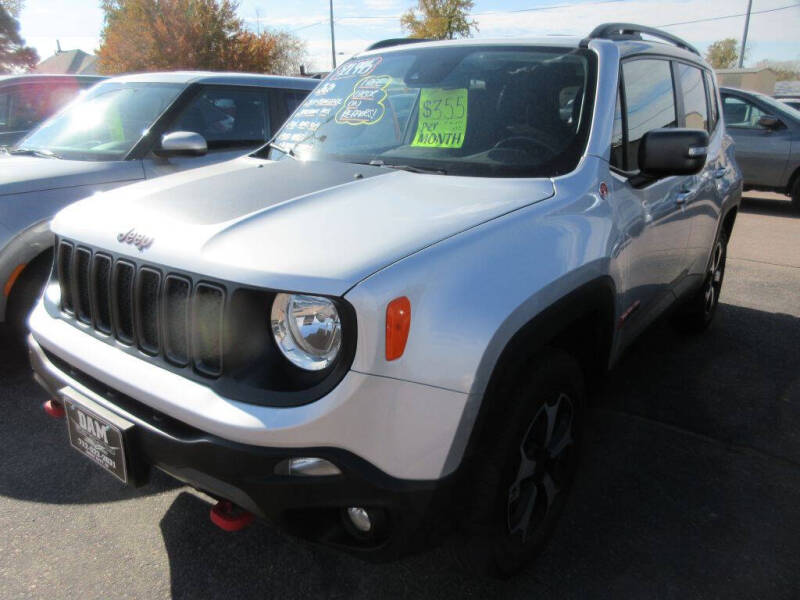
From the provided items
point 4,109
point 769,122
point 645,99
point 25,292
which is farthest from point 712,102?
point 769,122

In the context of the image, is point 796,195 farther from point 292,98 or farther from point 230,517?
point 230,517

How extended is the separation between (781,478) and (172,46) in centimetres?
2500

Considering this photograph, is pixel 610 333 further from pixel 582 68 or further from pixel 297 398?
pixel 297 398

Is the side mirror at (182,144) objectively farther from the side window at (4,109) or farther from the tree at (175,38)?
the tree at (175,38)

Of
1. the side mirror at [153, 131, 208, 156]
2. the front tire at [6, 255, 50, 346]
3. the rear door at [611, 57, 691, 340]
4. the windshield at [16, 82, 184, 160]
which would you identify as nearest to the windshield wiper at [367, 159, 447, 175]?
the rear door at [611, 57, 691, 340]

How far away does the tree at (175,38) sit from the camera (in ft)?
76.5

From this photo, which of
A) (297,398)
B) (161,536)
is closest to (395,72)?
(297,398)

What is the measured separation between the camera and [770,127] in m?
9.86

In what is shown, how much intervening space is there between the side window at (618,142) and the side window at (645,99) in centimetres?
7

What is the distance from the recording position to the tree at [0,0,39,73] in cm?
3621

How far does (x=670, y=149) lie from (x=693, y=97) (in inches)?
63.7

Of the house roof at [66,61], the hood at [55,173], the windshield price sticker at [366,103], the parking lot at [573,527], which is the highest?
the house roof at [66,61]

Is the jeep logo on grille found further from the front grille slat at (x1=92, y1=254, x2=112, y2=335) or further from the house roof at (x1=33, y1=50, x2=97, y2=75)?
the house roof at (x1=33, y1=50, x2=97, y2=75)

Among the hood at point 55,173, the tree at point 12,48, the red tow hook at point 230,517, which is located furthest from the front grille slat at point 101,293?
the tree at point 12,48
